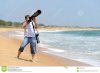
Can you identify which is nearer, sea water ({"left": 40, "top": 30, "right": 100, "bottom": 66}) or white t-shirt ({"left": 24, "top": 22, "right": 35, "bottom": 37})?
white t-shirt ({"left": 24, "top": 22, "right": 35, "bottom": 37})

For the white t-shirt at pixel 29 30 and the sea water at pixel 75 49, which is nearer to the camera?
the white t-shirt at pixel 29 30

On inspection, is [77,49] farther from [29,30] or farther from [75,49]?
[29,30]

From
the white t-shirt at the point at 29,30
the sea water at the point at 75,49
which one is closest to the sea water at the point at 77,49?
the sea water at the point at 75,49

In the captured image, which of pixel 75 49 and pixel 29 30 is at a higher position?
pixel 29 30

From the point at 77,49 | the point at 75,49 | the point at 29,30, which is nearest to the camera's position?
the point at 29,30

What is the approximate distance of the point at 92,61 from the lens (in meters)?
11.1

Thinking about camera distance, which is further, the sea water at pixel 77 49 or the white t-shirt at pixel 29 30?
the sea water at pixel 77 49

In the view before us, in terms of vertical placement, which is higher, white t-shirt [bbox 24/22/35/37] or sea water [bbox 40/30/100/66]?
white t-shirt [bbox 24/22/35/37]

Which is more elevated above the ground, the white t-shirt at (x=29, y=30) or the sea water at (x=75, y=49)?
the white t-shirt at (x=29, y=30)

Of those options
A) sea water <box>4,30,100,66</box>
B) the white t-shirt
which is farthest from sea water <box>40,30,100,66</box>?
the white t-shirt

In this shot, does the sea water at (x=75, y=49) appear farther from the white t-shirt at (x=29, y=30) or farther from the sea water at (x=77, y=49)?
the white t-shirt at (x=29, y=30)

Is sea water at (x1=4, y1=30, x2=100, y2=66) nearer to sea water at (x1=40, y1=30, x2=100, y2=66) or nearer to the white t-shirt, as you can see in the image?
sea water at (x1=40, y1=30, x2=100, y2=66)

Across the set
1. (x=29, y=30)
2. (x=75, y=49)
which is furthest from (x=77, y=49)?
(x=29, y=30)

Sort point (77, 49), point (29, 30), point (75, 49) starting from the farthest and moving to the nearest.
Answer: point (77, 49) < point (75, 49) < point (29, 30)
